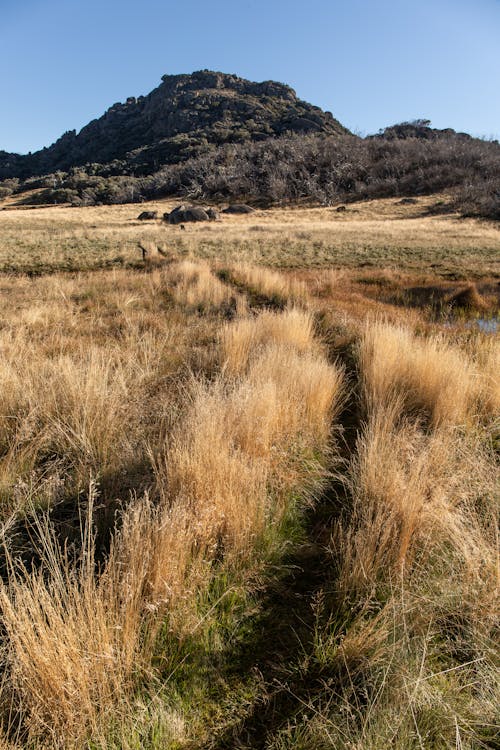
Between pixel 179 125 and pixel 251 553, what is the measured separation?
12917 cm

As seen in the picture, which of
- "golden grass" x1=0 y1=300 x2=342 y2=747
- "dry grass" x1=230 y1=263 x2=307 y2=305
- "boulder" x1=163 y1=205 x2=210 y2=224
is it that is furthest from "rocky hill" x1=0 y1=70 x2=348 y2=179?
"golden grass" x1=0 y1=300 x2=342 y2=747

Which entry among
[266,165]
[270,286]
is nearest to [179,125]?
[266,165]

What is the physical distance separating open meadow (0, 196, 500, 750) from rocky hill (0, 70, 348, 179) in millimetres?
91255

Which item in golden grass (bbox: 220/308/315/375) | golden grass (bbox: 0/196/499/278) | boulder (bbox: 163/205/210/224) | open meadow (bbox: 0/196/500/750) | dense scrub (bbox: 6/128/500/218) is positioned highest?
dense scrub (bbox: 6/128/500/218)

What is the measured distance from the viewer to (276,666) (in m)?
1.73

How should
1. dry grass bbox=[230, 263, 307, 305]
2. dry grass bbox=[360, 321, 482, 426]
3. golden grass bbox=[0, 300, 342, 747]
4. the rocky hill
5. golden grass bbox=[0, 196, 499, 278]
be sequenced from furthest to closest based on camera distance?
1. the rocky hill
2. golden grass bbox=[0, 196, 499, 278]
3. dry grass bbox=[230, 263, 307, 305]
4. dry grass bbox=[360, 321, 482, 426]
5. golden grass bbox=[0, 300, 342, 747]

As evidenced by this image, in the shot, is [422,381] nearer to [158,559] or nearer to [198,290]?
[158,559]

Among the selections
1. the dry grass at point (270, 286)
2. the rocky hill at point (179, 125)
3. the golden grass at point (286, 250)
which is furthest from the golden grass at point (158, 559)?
the rocky hill at point (179, 125)

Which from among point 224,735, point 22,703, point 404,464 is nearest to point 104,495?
point 22,703

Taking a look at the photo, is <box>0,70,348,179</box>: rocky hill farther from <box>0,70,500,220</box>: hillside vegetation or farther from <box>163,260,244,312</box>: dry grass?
A: <box>163,260,244,312</box>: dry grass

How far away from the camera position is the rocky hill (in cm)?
9084

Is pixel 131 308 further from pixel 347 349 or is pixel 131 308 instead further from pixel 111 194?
pixel 111 194

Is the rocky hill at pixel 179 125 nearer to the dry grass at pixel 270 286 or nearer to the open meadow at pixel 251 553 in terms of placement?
the dry grass at pixel 270 286

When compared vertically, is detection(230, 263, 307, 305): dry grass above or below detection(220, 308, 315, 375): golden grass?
above
